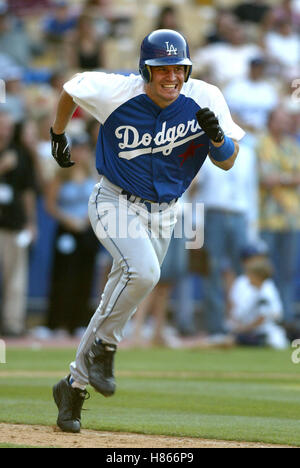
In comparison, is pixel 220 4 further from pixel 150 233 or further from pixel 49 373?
pixel 150 233

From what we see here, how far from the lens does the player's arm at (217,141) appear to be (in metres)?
5.76

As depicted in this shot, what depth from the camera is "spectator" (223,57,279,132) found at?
49.0ft

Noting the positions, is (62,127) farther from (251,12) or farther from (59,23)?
(251,12)

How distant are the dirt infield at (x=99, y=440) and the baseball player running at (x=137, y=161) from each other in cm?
20

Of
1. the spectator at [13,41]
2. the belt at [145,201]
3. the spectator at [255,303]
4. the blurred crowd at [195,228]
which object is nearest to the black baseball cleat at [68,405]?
the belt at [145,201]

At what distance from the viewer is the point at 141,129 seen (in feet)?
19.8

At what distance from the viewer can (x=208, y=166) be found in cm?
1260

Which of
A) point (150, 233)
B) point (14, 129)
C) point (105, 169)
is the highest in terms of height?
point (14, 129)

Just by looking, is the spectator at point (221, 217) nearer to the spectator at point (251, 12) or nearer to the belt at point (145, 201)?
the spectator at point (251, 12)

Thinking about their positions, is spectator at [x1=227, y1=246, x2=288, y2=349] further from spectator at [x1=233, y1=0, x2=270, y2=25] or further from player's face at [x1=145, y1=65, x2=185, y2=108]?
spectator at [x1=233, y1=0, x2=270, y2=25]

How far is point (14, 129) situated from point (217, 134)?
7.41m

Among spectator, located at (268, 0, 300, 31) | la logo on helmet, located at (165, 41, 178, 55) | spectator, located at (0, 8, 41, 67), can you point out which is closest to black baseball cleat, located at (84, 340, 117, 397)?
la logo on helmet, located at (165, 41, 178, 55)

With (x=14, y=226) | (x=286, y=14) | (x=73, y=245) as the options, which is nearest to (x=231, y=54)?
(x=286, y=14)
